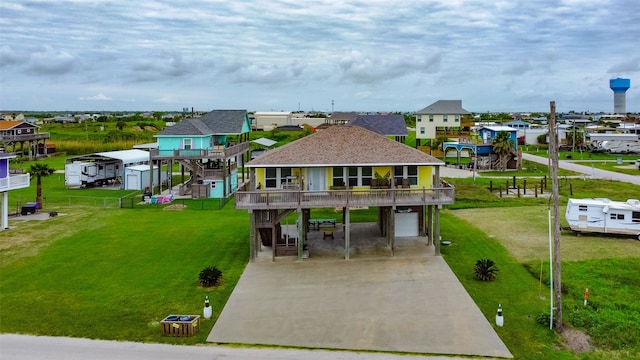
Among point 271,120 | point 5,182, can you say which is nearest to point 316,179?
point 5,182

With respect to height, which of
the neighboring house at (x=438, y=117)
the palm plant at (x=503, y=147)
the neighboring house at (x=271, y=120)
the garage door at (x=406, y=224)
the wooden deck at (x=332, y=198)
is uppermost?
the neighboring house at (x=271, y=120)

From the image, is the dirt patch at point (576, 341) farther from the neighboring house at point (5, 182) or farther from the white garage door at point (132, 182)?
the white garage door at point (132, 182)

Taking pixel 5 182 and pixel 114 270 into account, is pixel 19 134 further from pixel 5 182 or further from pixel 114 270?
pixel 114 270

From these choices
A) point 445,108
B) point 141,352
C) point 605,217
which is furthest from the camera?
point 445,108

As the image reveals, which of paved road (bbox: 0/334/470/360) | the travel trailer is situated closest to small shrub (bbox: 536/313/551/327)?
paved road (bbox: 0/334/470/360)

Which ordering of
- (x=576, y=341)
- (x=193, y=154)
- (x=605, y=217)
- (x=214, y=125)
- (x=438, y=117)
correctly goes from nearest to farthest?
1. (x=576, y=341)
2. (x=605, y=217)
3. (x=193, y=154)
4. (x=214, y=125)
5. (x=438, y=117)

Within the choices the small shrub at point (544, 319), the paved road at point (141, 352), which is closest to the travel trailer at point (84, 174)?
the paved road at point (141, 352)
